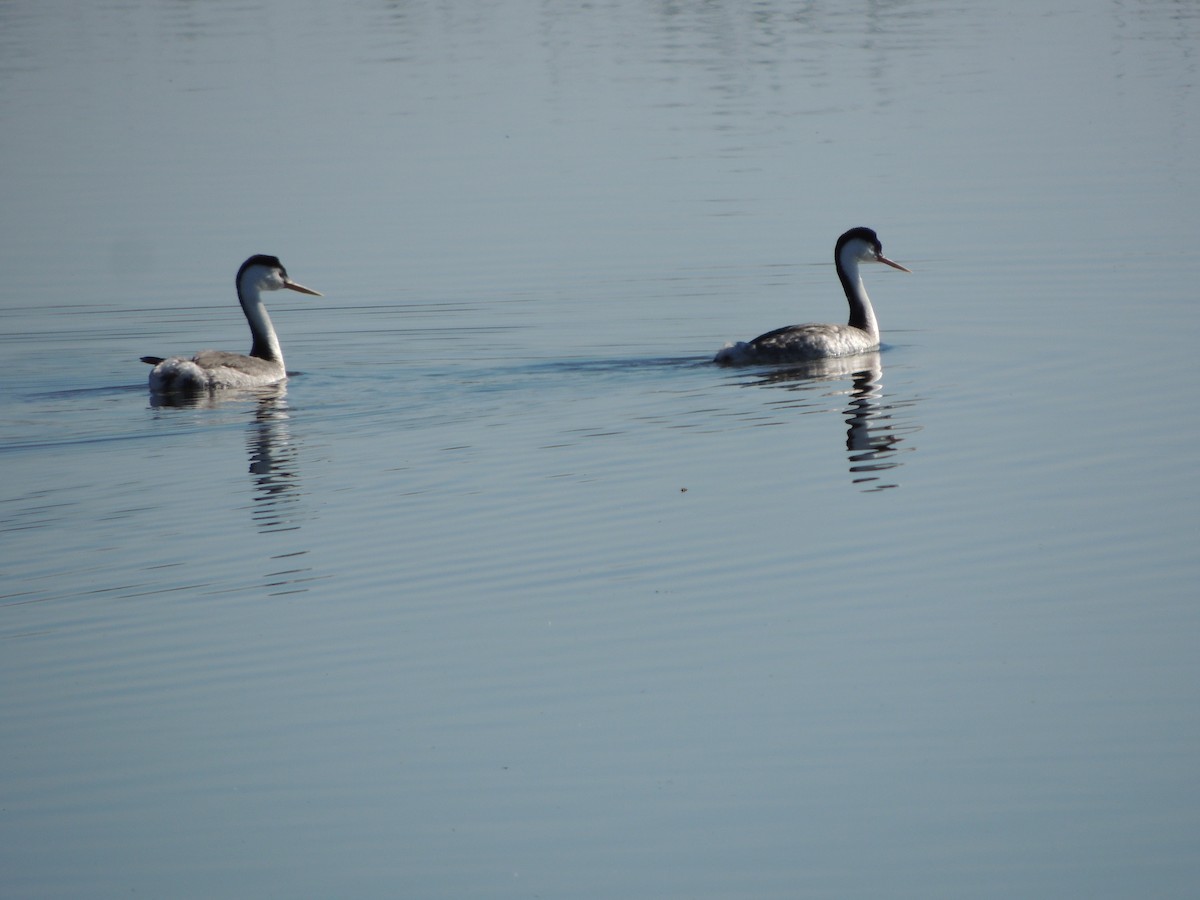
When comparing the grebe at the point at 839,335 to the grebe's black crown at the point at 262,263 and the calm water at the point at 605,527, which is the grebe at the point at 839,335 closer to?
the calm water at the point at 605,527

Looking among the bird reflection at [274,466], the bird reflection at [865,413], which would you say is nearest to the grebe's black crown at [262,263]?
the bird reflection at [274,466]

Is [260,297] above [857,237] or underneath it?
underneath

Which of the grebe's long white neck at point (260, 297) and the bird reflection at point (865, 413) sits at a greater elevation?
the grebe's long white neck at point (260, 297)

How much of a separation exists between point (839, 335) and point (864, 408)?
2095mm

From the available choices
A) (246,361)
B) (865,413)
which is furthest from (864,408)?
(246,361)

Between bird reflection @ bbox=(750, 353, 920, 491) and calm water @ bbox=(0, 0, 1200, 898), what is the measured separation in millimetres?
67

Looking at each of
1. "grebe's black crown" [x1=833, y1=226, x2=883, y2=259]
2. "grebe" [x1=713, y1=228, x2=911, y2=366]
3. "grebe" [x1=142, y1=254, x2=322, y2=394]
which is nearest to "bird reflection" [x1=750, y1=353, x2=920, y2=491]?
"grebe" [x1=713, y1=228, x2=911, y2=366]

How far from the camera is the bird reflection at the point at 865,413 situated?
11.1 m

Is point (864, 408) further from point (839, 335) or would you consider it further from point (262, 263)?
point (262, 263)

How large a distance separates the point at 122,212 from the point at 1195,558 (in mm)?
16412

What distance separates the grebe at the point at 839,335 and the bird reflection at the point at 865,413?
11 centimetres

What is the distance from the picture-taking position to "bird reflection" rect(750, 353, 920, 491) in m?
11.1

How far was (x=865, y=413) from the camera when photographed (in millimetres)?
12930

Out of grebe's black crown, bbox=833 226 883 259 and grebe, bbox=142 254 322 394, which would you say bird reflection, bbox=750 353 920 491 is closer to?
grebe's black crown, bbox=833 226 883 259
